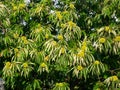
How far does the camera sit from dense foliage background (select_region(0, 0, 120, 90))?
7.34 metres

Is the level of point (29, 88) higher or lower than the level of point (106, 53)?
lower

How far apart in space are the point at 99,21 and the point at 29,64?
2.02 m

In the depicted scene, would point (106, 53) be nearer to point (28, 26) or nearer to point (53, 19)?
point (53, 19)

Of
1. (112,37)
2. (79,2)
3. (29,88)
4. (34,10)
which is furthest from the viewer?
(79,2)

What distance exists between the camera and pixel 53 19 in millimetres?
8133

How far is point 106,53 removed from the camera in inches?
302

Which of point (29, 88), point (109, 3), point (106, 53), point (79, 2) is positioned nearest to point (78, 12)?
point (79, 2)

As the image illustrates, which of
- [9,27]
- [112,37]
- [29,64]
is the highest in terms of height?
[9,27]

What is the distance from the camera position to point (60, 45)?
7.29 m

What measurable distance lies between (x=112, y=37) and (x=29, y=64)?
1882 mm

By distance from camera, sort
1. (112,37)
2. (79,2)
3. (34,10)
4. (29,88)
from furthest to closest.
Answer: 1. (79,2)
2. (34,10)
3. (29,88)
4. (112,37)

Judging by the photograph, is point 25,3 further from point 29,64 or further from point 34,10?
point 29,64

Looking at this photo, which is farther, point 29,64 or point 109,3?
point 109,3

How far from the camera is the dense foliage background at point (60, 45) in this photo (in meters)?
7.34
